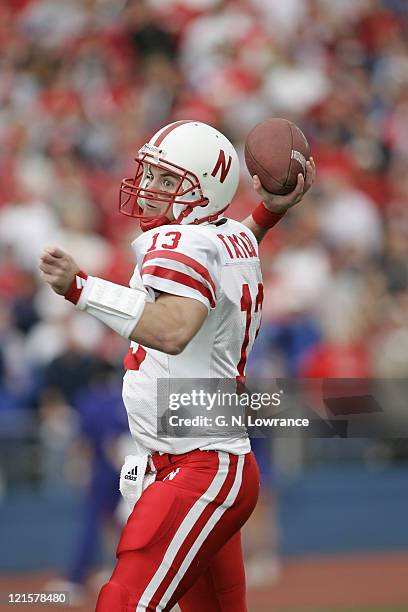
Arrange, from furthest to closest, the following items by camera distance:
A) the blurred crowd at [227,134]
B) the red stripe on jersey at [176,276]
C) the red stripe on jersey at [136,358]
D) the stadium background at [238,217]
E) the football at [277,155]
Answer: the blurred crowd at [227,134]
the stadium background at [238,217]
the football at [277,155]
the red stripe on jersey at [136,358]
the red stripe on jersey at [176,276]

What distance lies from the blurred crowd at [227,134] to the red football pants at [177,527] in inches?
175

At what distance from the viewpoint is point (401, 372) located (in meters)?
8.77

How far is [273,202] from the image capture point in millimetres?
4453

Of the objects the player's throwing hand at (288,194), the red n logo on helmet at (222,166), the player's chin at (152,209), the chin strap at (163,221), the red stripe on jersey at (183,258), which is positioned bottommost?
the red stripe on jersey at (183,258)

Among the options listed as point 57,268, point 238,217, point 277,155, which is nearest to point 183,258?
point 57,268

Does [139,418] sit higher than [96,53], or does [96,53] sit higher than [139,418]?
[96,53]

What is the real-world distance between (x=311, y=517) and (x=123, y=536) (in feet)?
19.7

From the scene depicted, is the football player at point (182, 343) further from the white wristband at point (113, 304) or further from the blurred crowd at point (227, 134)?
the blurred crowd at point (227, 134)

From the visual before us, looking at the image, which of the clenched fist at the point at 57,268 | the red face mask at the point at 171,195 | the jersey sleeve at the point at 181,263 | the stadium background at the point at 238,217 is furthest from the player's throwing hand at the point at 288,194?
the stadium background at the point at 238,217

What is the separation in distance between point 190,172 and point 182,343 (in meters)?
0.72

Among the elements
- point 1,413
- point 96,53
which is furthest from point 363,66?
point 1,413

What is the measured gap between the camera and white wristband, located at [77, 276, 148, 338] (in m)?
3.60

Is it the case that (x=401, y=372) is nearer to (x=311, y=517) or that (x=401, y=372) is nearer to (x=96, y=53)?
(x=311, y=517)

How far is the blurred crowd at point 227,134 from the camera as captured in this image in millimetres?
9000
